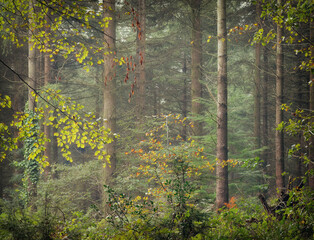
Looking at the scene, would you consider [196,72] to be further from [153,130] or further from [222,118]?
[222,118]

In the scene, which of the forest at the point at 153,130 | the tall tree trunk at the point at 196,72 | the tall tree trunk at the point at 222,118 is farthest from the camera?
Result: the tall tree trunk at the point at 196,72

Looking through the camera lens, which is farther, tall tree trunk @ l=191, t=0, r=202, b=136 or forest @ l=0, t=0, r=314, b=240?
tall tree trunk @ l=191, t=0, r=202, b=136

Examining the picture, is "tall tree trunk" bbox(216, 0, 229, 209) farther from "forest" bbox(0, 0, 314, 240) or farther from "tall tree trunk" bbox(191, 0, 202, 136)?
"tall tree trunk" bbox(191, 0, 202, 136)

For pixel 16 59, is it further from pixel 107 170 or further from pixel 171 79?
pixel 171 79

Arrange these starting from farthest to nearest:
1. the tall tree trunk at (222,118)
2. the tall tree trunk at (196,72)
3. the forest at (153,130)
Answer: the tall tree trunk at (196,72)
the tall tree trunk at (222,118)
the forest at (153,130)

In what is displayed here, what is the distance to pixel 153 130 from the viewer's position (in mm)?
9211

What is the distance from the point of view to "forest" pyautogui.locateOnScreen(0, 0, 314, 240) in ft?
12.9

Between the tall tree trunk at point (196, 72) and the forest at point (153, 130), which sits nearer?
the forest at point (153, 130)

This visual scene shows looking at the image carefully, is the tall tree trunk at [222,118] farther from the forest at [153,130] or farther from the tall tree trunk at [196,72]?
the tall tree trunk at [196,72]

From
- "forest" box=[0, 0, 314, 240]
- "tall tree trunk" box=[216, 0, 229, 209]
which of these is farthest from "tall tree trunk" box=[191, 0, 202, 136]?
"tall tree trunk" box=[216, 0, 229, 209]

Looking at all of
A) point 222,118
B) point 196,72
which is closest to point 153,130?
point 222,118

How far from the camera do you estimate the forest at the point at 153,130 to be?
3938 mm

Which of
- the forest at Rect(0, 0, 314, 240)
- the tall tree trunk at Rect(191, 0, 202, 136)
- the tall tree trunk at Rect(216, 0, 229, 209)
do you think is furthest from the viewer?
the tall tree trunk at Rect(191, 0, 202, 136)

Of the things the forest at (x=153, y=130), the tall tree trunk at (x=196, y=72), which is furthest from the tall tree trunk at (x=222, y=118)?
the tall tree trunk at (x=196, y=72)
